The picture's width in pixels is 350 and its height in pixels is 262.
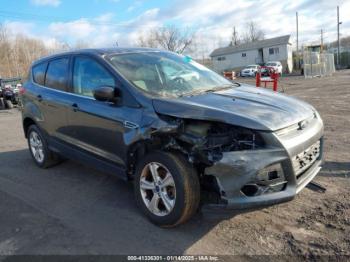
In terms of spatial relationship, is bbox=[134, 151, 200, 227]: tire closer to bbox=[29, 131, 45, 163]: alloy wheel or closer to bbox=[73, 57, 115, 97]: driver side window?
A: bbox=[73, 57, 115, 97]: driver side window

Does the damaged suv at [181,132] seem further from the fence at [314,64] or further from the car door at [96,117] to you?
the fence at [314,64]

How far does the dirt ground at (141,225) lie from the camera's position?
3248mm

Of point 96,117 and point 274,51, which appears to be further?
point 274,51

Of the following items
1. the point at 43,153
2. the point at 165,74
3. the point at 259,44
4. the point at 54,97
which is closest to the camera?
the point at 165,74

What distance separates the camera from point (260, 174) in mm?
3113

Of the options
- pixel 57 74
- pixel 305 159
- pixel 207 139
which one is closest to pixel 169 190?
pixel 207 139

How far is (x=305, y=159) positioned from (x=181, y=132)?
1.24 meters

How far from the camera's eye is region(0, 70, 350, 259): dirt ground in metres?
3.25

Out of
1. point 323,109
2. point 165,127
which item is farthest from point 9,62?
point 165,127

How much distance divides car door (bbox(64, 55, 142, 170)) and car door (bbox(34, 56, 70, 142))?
0.22 metres

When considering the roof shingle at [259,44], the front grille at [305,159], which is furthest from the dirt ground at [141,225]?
the roof shingle at [259,44]

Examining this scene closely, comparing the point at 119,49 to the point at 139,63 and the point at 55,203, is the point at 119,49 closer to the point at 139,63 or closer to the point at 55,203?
the point at 139,63

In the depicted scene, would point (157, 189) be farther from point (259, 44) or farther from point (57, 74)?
point (259, 44)

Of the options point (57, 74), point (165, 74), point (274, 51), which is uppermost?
point (274, 51)
